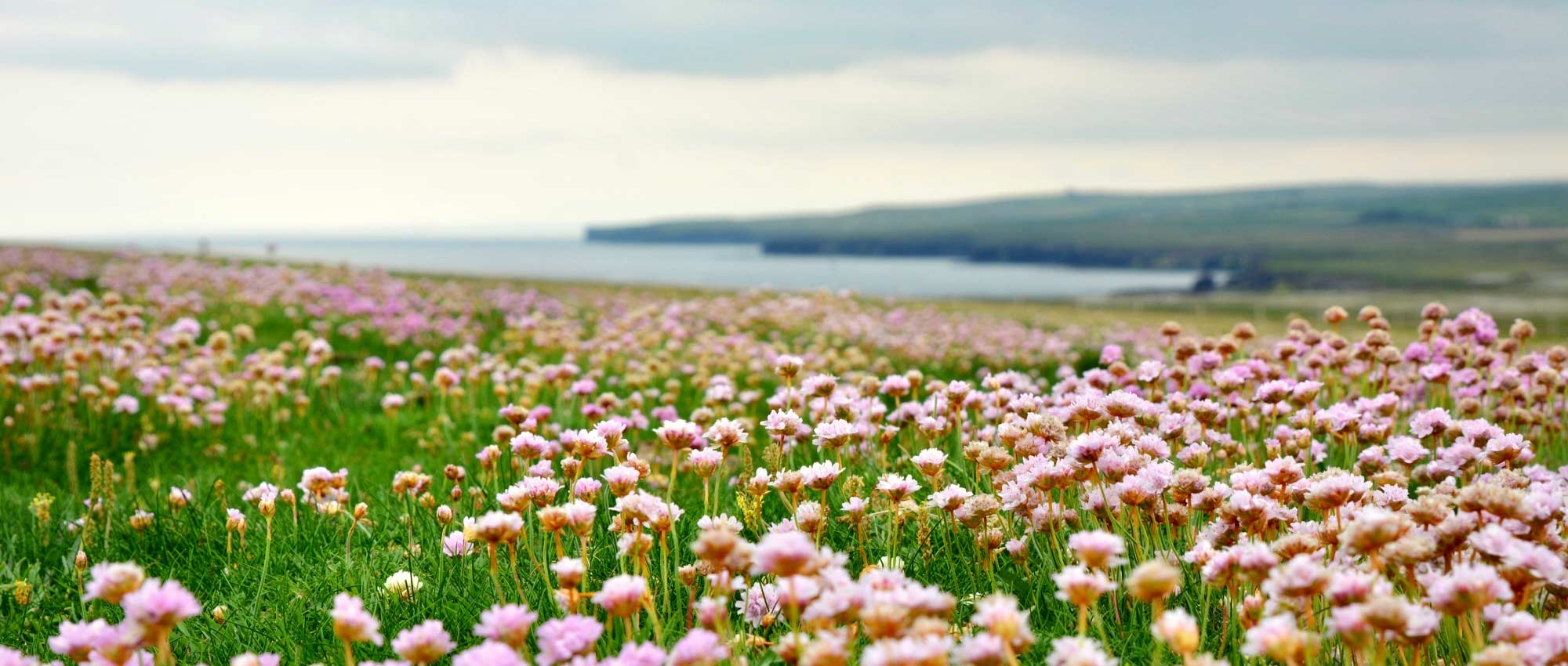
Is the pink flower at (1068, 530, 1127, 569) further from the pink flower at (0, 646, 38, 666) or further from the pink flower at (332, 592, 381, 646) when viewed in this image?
the pink flower at (0, 646, 38, 666)

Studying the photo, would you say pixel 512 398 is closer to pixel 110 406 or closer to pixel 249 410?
pixel 249 410

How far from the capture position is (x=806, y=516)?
3576 millimetres

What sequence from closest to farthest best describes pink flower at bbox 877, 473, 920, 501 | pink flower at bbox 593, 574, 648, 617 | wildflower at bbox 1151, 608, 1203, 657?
wildflower at bbox 1151, 608, 1203, 657 < pink flower at bbox 593, 574, 648, 617 < pink flower at bbox 877, 473, 920, 501

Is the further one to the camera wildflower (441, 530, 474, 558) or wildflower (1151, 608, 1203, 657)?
wildflower (441, 530, 474, 558)

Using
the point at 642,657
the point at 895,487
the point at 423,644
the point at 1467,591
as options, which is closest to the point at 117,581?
the point at 423,644

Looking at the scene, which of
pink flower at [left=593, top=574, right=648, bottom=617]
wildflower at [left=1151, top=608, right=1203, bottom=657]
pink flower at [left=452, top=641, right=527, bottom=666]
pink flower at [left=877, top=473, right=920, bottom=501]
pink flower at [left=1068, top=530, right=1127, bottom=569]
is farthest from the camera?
pink flower at [left=877, top=473, right=920, bottom=501]

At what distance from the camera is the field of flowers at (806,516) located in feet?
7.59

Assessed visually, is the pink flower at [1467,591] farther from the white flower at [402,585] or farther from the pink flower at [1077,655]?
the white flower at [402,585]

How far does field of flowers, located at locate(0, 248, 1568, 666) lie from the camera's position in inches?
91.0

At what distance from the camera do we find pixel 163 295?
14781mm

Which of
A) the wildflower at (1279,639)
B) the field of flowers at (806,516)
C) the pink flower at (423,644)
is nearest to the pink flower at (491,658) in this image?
the field of flowers at (806,516)

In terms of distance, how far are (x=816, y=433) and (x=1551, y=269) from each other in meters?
155

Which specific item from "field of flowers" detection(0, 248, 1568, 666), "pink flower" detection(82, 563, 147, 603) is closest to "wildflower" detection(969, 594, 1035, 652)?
"field of flowers" detection(0, 248, 1568, 666)

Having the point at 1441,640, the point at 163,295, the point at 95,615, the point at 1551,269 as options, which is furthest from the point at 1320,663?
the point at 1551,269
